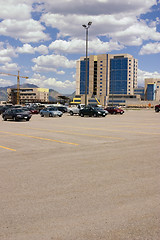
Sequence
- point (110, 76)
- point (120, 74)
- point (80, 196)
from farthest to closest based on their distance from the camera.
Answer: point (110, 76)
point (120, 74)
point (80, 196)

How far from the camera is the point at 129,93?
185500mm

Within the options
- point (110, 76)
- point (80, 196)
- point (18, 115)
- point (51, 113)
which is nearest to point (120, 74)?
Result: point (110, 76)

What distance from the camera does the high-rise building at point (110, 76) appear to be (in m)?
185

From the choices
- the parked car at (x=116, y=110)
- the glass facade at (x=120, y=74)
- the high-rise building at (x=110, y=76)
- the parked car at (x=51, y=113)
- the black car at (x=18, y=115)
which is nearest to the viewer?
the black car at (x=18, y=115)

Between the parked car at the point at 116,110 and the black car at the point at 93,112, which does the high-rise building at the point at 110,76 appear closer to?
the parked car at the point at 116,110

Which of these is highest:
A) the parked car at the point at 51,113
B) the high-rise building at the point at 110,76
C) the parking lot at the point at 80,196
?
the high-rise building at the point at 110,76

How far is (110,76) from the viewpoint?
7667 inches

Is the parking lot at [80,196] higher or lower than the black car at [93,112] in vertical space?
lower

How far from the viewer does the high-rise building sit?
607 ft

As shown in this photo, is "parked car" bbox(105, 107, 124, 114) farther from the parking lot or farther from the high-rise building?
the high-rise building

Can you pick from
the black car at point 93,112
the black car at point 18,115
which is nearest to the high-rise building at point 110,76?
the black car at point 93,112

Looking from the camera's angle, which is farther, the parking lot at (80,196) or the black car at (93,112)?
the black car at (93,112)

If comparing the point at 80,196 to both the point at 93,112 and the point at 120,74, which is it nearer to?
the point at 93,112

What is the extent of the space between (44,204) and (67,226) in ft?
3.11
